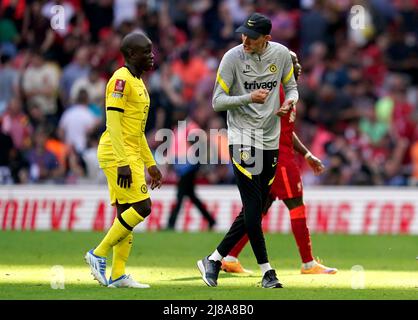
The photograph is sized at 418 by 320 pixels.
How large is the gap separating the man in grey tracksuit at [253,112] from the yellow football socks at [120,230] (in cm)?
98

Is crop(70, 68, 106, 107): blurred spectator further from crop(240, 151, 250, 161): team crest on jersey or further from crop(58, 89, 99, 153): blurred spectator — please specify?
crop(240, 151, 250, 161): team crest on jersey

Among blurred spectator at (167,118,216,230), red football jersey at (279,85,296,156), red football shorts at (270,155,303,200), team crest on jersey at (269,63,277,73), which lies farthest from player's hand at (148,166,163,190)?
blurred spectator at (167,118,216,230)

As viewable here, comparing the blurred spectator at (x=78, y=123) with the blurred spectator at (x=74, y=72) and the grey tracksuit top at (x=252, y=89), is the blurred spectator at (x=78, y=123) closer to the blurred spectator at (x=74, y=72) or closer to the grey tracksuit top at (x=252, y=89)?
the blurred spectator at (x=74, y=72)

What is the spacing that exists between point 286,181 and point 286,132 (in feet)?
1.86

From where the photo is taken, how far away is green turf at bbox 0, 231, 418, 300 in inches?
429

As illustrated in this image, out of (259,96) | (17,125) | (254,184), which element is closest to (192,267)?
(254,184)

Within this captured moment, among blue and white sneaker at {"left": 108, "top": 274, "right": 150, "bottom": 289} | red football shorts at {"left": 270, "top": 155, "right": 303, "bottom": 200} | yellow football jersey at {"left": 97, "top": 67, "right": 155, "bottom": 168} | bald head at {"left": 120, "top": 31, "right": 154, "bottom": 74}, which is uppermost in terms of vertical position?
bald head at {"left": 120, "top": 31, "right": 154, "bottom": 74}

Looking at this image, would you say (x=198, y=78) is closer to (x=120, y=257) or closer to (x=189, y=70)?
(x=189, y=70)

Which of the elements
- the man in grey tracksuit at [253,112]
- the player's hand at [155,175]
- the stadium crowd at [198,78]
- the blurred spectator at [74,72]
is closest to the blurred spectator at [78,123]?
the stadium crowd at [198,78]

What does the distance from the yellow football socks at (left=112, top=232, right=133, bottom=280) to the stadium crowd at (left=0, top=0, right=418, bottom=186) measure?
391 inches

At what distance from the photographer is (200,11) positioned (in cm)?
2630

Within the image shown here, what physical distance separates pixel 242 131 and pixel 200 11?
49.2 feet

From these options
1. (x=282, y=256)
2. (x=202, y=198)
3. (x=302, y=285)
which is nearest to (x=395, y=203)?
(x=202, y=198)

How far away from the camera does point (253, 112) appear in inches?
458
